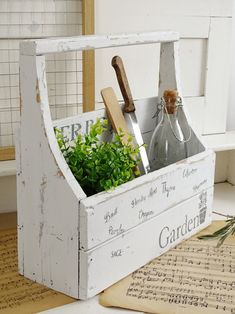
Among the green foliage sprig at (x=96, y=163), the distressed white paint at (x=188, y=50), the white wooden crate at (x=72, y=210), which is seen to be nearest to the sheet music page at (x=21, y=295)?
the white wooden crate at (x=72, y=210)

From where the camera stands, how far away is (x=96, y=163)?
0.74 metres

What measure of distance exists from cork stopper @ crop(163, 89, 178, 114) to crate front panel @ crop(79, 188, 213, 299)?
0.15 m

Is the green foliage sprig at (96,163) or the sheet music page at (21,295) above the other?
the green foliage sprig at (96,163)

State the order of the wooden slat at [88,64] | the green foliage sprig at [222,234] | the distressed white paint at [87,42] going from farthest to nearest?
the wooden slat at [88,64]
the green foliage sprig at [222,234]
the distressed white paint at [87,42]

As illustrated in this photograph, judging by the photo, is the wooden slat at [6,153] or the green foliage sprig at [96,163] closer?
the green foliage sprig at [96,163]

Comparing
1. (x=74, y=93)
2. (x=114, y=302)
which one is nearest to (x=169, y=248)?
(x=114, y=302)

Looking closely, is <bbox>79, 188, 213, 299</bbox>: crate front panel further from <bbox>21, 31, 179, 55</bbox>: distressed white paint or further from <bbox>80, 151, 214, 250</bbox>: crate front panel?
<bbox>21, 31, 179, 55</bbox>: distressed white paint

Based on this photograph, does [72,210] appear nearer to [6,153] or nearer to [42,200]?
[42,200]

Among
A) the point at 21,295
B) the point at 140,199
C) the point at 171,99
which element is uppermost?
the point at 171,99

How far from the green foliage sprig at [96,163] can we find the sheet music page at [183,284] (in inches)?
5.5

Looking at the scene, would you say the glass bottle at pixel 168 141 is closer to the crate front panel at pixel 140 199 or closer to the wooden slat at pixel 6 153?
the crate front panel at pixel 140 199

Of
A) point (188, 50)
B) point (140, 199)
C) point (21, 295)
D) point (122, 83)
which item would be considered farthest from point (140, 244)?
point (188, 50)

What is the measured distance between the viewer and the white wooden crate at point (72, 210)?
683 millimetres

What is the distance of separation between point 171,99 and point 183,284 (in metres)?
0.31
